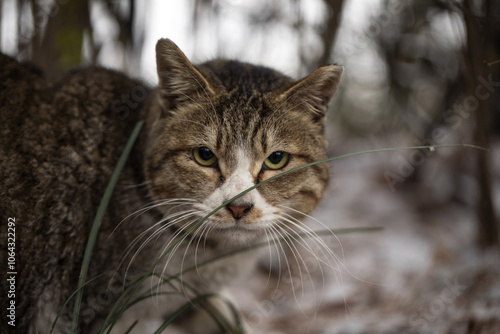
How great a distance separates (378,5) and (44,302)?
3.79 meters

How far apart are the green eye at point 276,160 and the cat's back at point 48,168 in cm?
93

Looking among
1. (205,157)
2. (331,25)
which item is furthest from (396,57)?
(205,157)

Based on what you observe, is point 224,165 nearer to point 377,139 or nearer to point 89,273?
point 89,273

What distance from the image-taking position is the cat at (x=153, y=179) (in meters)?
2.12

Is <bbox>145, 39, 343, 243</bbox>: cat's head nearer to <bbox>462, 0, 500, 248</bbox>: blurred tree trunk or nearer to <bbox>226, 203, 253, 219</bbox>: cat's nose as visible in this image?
<bbox>226, 203, 253, 219</bbox>: cat's nose

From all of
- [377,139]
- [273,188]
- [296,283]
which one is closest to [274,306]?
[296,283]

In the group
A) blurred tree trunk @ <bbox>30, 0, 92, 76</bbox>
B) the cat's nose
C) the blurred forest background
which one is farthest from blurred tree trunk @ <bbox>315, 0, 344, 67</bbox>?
blurred tree trunk @ <bbox>30, 0, 92, 76</bbox>

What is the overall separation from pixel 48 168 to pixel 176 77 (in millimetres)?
898

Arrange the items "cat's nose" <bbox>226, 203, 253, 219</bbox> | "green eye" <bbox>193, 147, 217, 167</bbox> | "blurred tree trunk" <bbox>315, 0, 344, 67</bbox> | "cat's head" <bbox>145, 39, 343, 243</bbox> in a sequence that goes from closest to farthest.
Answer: "cat's nose" <bbox>226, 203, 253, 219</bbox>
"cat's head" <bbox>145, 39, 343, 243</bbox>
"green eye" <bbox>193, 147, 217, 167</bbox>
"blurred tree trunk" <bbox>315, 0, 344, 67</bbox>

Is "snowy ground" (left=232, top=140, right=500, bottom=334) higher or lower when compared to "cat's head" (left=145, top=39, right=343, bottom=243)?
lower

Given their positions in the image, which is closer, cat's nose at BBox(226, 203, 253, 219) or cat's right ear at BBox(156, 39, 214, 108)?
cat's nose at BBox(226, 203, 253, 219)

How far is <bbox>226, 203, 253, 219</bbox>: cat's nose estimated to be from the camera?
6.37 feet

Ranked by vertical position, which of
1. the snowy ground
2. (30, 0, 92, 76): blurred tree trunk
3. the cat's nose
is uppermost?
(30, 0, 92, 76): blurred tree trunk

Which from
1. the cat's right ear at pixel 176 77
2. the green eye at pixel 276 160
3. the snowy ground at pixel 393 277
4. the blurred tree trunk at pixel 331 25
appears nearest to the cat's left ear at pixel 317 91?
the green eye at pixel 276 160
